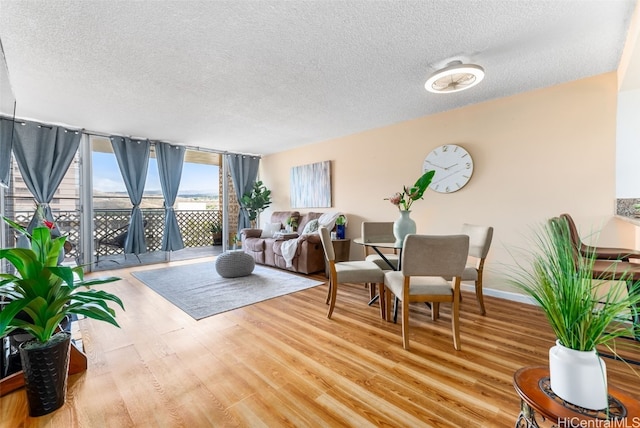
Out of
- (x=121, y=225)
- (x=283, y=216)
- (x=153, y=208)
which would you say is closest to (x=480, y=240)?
(x=283, y=216)

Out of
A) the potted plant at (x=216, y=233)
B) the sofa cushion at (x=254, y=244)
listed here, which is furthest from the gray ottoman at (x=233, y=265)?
the potted plant at (x=216, y=233)

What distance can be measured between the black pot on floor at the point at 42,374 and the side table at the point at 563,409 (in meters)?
2.08

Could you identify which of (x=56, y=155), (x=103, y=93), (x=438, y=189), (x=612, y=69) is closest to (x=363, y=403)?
(x=438, y=189)

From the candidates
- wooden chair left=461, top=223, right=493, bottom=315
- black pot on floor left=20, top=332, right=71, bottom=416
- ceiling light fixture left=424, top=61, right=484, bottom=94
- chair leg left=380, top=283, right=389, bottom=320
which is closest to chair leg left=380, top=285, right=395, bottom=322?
chair leg left=380, top=283, right=389, bottom=320

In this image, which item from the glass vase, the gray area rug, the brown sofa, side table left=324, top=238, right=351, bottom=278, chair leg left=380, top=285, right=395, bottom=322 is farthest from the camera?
side table left=324, top=238, right=351, bottom=278

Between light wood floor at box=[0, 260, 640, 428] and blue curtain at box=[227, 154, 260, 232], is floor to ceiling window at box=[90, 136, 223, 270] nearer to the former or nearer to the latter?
blue curtain at box=[227, 154, 260, 232]

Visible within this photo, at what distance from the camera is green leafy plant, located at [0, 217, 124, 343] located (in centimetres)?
130

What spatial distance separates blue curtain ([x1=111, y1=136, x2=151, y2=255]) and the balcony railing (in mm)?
669

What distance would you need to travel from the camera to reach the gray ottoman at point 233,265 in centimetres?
384

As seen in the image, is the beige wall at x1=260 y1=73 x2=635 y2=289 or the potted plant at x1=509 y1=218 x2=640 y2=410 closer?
the potted plant at x1=509 y1=218 x2=640 y2=410

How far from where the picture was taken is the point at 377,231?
328 cm

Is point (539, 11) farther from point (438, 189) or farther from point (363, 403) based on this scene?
point (363, 403)

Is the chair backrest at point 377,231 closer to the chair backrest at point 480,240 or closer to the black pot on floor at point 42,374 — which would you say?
the chair backrest at point 480,240

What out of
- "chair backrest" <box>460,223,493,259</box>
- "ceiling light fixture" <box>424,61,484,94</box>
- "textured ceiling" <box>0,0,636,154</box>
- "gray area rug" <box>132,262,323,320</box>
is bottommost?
"gray area rug" <box>132,262,323,320</box>
